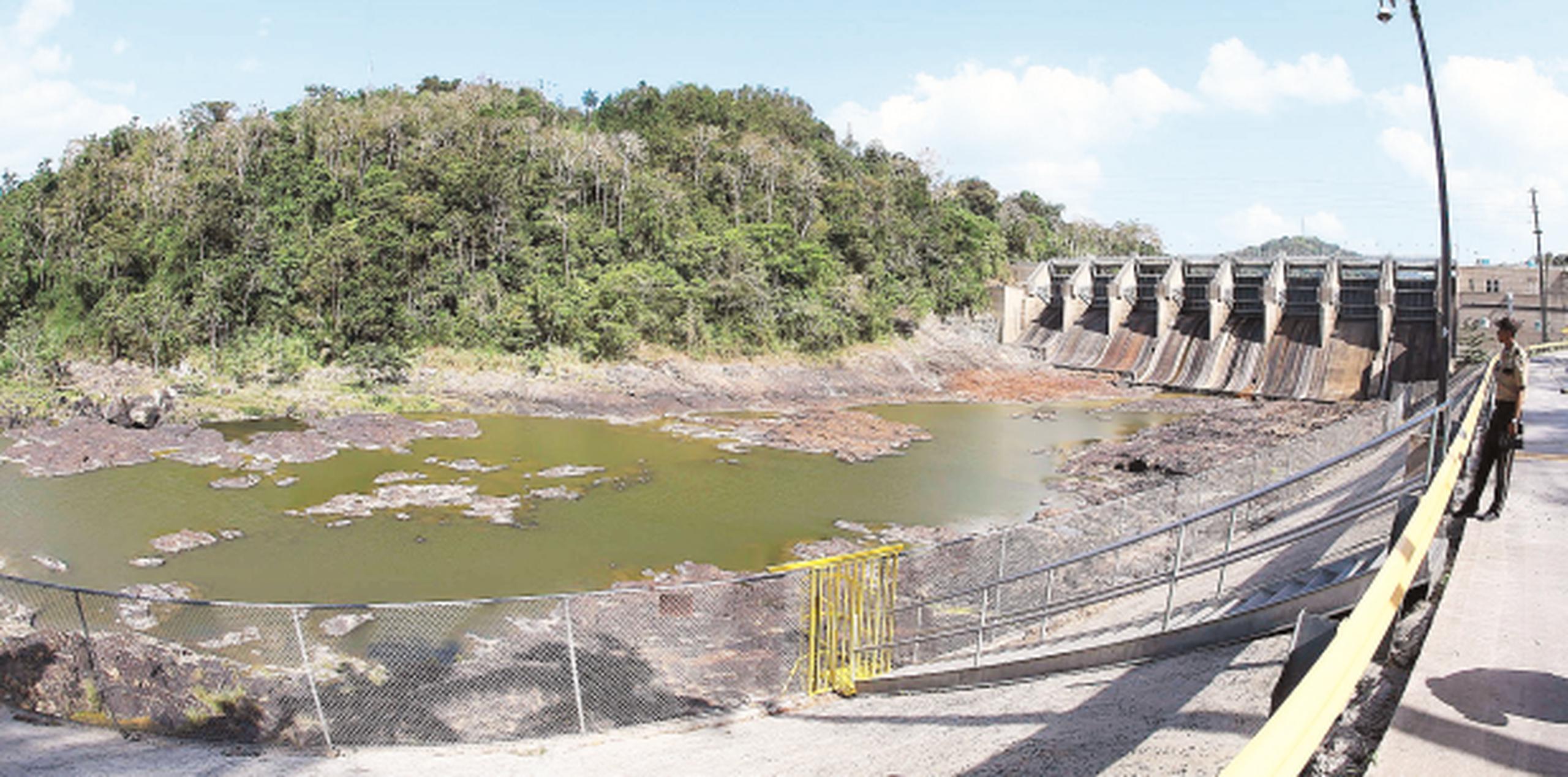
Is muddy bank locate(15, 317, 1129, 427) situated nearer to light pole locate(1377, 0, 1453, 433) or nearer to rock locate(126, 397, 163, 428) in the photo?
rock locate(126, 397, 163, 428)

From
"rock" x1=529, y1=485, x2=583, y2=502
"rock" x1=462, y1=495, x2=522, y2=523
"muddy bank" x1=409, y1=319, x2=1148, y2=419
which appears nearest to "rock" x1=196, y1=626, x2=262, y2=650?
"rock" x1=462, y1=495, x2=522, y2=523

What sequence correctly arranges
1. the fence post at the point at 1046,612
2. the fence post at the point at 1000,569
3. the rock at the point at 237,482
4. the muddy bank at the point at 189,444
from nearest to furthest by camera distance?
1. the fence post at the point at 1046,612
2. the fence post at the point at 1000,569
3. the rock at the point at 237,482
4. the muddy bank at the point at 189,444

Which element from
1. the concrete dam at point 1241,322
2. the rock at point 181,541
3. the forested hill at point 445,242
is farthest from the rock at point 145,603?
the concrete dam at point 1241,322

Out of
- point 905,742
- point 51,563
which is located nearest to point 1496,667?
point 905,742

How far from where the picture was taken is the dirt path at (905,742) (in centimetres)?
522

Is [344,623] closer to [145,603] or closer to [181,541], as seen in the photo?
[145,603]

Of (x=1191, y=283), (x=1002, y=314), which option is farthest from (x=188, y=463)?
(x=1191, y=283)

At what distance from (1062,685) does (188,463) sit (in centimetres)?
2364

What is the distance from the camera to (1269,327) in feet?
138

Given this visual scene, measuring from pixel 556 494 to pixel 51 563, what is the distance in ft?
30.5

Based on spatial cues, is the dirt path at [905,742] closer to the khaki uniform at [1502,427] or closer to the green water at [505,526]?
the khaki uniform at [1502,427]

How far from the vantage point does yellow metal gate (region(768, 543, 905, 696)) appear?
9086 mm

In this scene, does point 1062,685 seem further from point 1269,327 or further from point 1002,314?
point 1002,314

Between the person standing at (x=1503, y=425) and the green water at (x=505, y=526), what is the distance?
454 inches
